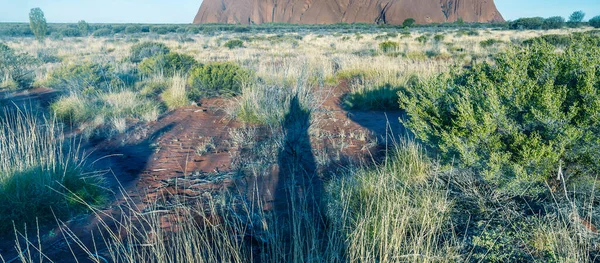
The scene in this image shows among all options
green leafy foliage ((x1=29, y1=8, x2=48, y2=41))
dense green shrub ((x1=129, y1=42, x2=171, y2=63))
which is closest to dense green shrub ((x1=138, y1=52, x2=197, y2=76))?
dense green shrub ((x1=129, y1=42, x2=171, y2=63))

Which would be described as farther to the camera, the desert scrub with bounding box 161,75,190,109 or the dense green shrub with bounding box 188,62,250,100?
the dense green shrub with bounding box 188,62,250,100

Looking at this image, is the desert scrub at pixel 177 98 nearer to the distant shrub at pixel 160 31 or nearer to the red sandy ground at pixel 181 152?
the red sandy ground at pixel 181 152

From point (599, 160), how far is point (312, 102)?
436 cm

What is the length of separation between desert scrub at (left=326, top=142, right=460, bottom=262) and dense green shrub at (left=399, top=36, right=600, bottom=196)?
0.42 metres

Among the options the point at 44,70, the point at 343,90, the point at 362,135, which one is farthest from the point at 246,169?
the point at 44,70

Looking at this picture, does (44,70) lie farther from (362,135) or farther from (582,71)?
(582,71)

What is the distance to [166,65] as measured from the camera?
12.4 m

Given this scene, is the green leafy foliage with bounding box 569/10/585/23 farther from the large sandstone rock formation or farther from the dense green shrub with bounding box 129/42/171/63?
Result: the dense green shrub with bounding box 129/42/171/63

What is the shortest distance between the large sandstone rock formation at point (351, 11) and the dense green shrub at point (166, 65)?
3169 inches

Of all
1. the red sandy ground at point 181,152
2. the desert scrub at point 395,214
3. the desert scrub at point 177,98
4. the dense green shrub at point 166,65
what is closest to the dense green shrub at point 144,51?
the dense green shrub at point 166,65

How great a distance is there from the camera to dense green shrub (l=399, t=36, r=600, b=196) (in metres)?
3.05

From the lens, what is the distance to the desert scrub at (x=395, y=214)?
2.36 metres

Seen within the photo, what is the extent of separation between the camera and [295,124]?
6.09 m

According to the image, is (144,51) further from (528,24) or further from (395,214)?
(528,24)
